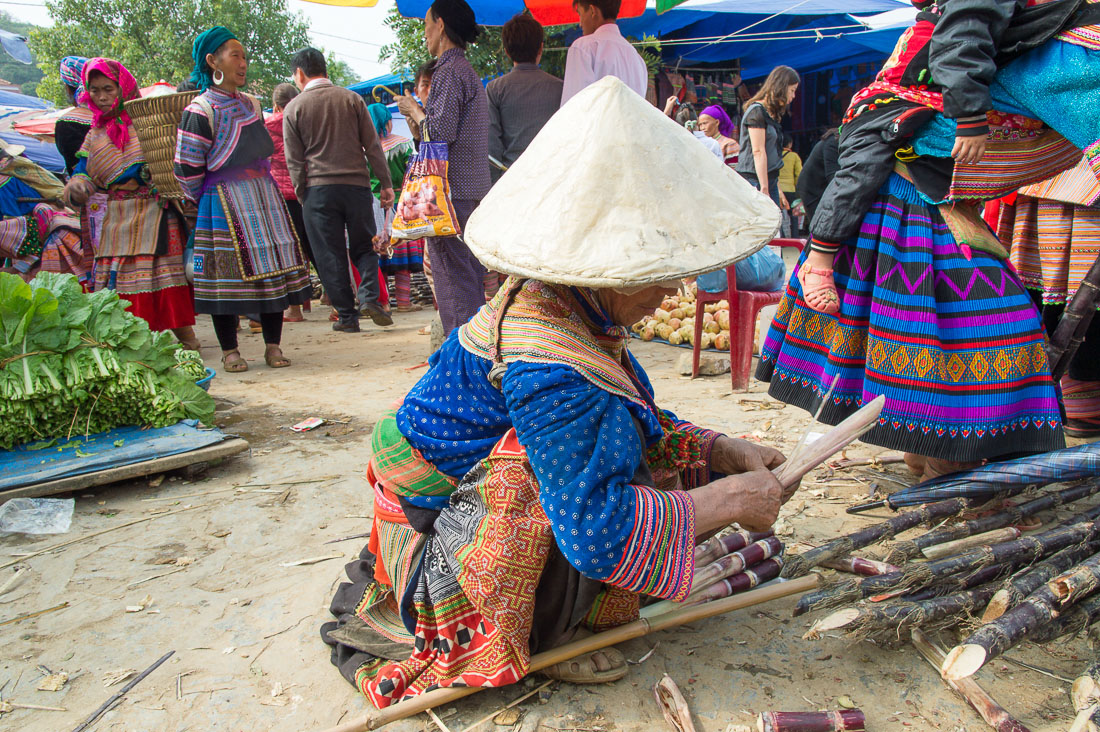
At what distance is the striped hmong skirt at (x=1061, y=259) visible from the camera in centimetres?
305

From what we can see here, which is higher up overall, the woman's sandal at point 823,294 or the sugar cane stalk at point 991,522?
the woman's sandal at point 823,294

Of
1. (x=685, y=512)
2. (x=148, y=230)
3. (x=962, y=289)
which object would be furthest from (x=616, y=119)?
(x=148, y=230)

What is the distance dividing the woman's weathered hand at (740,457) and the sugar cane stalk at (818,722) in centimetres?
60

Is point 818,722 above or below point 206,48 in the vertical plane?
below

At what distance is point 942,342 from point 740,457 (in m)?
0.85

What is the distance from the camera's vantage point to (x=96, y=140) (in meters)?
5.28

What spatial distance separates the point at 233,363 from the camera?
5.54 m

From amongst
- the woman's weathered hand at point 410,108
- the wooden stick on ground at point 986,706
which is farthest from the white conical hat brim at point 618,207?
the woman's weathered hand at point 410,108

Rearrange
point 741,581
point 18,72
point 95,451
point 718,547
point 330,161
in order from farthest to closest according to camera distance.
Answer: point 18,72 < point 330,161 < point 95,451 < point 718,547 < point 741,581

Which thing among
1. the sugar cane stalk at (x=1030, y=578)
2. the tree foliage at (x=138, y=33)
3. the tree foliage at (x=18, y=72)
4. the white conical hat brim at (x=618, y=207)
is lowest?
the sugar cane stalk at (x=1030, y=578)

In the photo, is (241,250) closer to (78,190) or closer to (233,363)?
(233,363)

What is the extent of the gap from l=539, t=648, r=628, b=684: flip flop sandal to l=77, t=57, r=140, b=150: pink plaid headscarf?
511 centimetres

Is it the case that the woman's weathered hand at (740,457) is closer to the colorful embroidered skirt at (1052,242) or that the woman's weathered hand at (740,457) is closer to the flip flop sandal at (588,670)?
the flip flop sandal at (588,670)

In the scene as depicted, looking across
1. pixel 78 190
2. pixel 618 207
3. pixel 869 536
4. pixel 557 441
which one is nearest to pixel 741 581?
pixel 869 536
